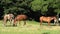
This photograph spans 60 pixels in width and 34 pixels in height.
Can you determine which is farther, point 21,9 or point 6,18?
point 21,9

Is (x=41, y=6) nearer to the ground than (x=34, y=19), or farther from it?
farther from it

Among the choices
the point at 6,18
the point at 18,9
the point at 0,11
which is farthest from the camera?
the point at 0,11

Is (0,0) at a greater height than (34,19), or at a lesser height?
greater

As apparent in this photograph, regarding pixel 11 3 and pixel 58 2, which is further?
pixel 11 3

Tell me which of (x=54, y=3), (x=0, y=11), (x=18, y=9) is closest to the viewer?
(x=54, y=3)

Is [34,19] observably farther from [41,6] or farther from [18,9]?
[41,6]

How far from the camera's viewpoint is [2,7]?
4872 cm

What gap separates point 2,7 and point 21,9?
426 centimetres

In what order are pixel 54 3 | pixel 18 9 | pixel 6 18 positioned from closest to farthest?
1. pixel 6 18
2. pixel 54 3
3. pixel 18 9

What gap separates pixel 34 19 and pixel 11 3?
20.1 feet

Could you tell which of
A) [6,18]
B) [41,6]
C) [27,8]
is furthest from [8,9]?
[6,18]

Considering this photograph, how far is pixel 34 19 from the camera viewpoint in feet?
165

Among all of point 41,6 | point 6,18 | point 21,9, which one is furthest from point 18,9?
point 6,18

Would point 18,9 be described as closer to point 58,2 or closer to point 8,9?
point 8,9
